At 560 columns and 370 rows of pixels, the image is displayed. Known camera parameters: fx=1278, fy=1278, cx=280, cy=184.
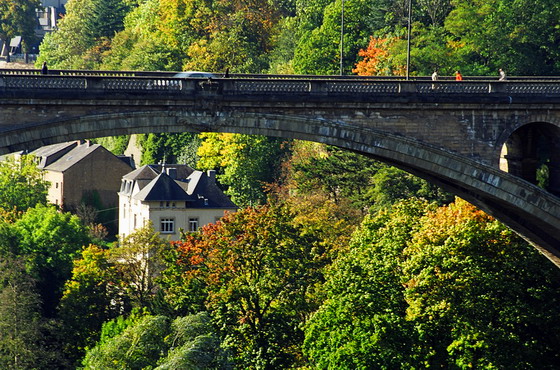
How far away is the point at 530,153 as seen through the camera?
157ft

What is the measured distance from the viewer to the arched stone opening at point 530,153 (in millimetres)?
47594

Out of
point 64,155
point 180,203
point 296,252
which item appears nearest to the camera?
point 296,252

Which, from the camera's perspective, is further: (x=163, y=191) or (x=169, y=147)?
(x=169, y=147)

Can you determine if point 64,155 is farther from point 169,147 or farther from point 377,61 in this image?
point 377,61

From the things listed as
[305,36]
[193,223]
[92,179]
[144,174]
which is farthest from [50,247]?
[92,179]

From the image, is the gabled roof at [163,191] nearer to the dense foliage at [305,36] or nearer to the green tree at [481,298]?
the dense foliage at [305,36]

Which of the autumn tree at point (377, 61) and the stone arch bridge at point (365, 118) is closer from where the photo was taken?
the stone arch bridge at point (365, 118)

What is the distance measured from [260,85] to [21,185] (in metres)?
72.7

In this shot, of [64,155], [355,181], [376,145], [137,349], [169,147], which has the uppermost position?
[376,145]

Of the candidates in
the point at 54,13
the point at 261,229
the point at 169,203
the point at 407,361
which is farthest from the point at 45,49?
the point at 407,361

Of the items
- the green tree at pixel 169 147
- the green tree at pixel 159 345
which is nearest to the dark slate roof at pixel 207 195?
the green tree at pixel 169 147

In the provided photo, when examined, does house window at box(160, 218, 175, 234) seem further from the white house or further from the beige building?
the beige building

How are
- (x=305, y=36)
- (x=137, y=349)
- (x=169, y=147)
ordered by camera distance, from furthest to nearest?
1. (x=169, y=147)
2. (x=305, y=36)
3. (x=137, y=349)

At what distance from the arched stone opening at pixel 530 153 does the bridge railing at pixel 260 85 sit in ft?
6.34
